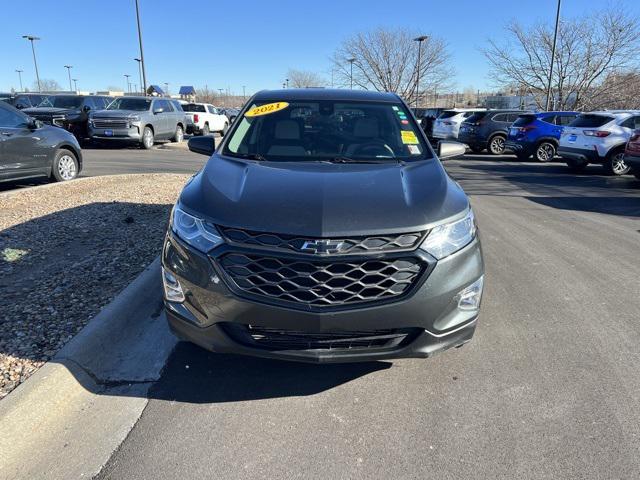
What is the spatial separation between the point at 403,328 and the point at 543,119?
16965 mm

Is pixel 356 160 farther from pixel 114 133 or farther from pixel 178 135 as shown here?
pixel 178 135

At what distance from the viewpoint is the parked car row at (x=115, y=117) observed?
16.7 m

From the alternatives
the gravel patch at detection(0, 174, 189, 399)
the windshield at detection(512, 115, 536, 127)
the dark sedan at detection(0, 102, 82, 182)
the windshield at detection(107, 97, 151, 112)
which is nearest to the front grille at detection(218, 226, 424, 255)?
the gravel patch at detection(0, 174, 189, 399)

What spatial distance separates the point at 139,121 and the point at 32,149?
9.16 m

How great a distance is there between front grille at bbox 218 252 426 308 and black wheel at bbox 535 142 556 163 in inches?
662

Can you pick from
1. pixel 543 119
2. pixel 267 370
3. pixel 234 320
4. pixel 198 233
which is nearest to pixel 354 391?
pixel 267 370

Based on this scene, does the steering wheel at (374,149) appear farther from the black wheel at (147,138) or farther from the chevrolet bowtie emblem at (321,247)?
the black wheel at (147,138)

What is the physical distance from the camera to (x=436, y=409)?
9.07 feet

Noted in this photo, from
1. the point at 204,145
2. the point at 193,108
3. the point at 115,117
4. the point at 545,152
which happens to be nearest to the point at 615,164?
the point at 545,152

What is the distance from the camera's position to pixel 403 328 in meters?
2.57

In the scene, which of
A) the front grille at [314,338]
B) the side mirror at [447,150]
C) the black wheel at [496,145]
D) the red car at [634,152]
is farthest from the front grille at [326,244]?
the black wheel at [496,145]

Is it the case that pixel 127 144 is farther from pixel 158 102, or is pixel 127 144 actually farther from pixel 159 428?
pixel 159 428

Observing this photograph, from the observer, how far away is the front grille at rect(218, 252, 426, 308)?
245cm

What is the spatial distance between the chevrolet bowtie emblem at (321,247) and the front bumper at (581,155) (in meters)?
13.1
